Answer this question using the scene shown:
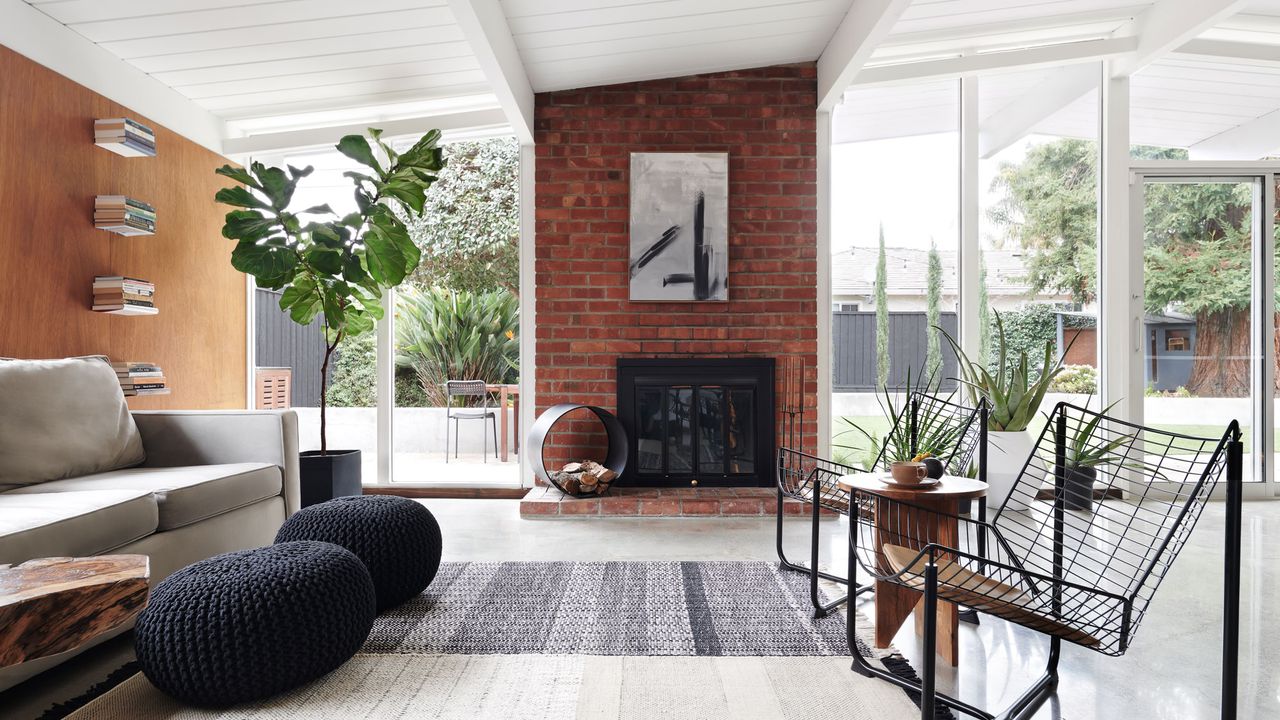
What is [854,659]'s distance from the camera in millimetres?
2084

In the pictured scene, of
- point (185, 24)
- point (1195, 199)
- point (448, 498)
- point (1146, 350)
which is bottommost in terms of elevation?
point (448, 498)

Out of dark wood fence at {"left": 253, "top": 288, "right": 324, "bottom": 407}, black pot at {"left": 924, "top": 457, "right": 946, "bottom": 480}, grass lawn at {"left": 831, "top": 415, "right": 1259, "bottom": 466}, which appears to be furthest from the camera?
dark wood fence at {"left": 253, "top": 288, "right": 324, "bottom": 407}

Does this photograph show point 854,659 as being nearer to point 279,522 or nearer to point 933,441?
point 933,441

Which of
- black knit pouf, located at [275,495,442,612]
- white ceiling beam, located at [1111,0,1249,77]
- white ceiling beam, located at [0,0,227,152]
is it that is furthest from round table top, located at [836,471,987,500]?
white ceiling beam, located at [0,0,227,152]

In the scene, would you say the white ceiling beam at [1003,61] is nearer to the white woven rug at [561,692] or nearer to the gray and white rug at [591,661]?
the gray and white rug at [591,661]

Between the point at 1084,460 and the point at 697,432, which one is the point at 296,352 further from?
the point at 1084,460

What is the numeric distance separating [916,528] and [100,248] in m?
3.84

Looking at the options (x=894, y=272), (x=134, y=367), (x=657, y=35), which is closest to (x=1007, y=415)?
(x=894, y=272)

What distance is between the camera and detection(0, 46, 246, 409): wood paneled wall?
314 centimetres

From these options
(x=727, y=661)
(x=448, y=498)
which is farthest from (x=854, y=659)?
(x=448, y=498)

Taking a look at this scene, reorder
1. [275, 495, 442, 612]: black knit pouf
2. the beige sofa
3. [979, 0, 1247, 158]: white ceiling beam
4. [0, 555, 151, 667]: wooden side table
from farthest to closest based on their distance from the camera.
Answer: [979, 0, 1247, 158]: white ceiling beam < [275, 495, 442, 612]: black knit pouf < the beige sofa < [0, 555, 151, 667]: wooden side table

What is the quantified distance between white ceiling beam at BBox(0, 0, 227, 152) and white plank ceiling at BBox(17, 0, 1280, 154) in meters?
0.05

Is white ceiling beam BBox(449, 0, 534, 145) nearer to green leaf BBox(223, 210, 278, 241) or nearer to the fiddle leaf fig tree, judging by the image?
the fiddle leaf fig tree

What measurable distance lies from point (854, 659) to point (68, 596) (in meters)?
1.82
